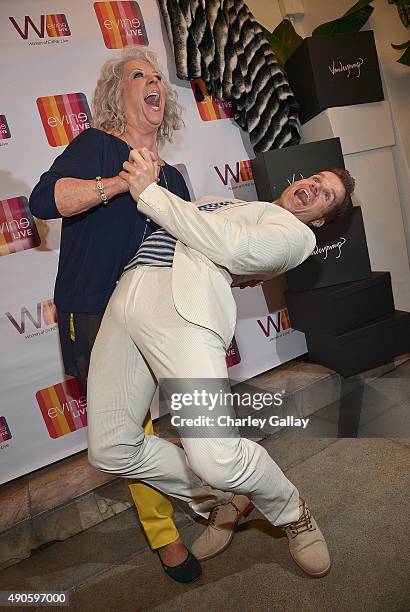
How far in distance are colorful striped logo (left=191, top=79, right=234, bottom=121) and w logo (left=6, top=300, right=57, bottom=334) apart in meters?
1.30

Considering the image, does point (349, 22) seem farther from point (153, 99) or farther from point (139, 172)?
point (139, 172)

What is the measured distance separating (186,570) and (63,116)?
6.56 ft

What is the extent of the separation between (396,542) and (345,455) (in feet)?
1.86

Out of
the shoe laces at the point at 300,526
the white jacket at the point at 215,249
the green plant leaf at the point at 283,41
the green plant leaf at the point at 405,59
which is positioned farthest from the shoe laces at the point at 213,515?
the green plant leaf at the point at 405,59

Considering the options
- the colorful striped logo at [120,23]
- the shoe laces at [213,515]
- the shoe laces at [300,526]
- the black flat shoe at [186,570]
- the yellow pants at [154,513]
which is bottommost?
the black flat shoe at [186,570]

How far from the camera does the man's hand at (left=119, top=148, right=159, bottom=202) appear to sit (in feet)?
4.31

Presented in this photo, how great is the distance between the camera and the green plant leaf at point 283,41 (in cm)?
287

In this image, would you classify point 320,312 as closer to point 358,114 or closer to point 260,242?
point 358,114

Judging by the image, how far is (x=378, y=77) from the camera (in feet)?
9.12

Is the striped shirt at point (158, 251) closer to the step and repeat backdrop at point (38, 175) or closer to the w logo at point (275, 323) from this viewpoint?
the step and repeat backdrop at point (38, 175)

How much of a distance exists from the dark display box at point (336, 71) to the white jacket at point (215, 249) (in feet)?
5.33

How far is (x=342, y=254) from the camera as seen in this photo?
8.41 feet

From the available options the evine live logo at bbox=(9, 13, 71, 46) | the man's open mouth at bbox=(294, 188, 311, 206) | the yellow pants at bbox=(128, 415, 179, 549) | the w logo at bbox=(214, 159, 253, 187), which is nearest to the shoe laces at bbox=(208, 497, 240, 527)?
the yellow pants at bbox=(128, 415, 179, 549)

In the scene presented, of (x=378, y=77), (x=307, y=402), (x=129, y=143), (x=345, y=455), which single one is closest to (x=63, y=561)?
(x=345, y=455)
